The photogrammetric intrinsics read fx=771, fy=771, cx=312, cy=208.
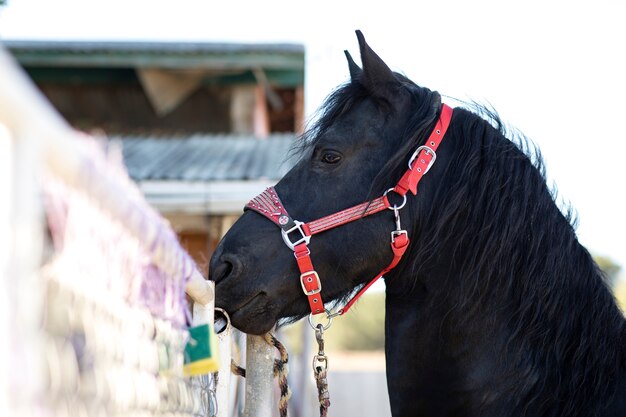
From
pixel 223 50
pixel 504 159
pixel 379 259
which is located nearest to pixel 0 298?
pixel 379 259

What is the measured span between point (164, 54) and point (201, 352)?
7.41 m

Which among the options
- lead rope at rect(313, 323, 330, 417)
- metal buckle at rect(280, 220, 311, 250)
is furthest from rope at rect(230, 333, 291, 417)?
metal buckle at rect(280, 220, 311, 250)

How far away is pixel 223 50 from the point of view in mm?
8688

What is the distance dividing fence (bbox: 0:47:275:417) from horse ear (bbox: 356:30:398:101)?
4.57 ft

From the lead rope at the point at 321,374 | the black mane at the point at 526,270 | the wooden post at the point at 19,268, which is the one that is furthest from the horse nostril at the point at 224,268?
the wooden post at the point at 19,268

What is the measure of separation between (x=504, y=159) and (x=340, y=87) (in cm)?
71

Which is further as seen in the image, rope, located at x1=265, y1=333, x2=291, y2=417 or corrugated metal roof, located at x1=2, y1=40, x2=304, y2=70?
corrugated metal roof, located at x1=2, y1=40, x2=304, y2=70

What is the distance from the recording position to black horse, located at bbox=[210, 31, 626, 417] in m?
2.50

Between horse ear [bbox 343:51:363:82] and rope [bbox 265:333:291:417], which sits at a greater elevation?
horse ear [bbox 343:51:363:82]

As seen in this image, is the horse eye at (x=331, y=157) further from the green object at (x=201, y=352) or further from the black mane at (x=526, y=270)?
the green object at (x=201, y=352)

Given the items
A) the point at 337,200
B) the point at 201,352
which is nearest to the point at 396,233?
the point at 337,200

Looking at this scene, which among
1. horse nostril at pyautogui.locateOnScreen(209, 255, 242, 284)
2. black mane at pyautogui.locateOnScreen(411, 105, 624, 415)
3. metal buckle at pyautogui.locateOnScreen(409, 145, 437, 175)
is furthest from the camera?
metal buckle at pyautogui.locateOnScreen(409, 145, 437, 175)

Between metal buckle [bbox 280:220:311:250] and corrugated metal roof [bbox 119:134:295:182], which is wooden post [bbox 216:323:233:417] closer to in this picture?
metal buckle [bbox 280:220:311:250]

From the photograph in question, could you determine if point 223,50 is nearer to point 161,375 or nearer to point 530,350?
point 530,350
